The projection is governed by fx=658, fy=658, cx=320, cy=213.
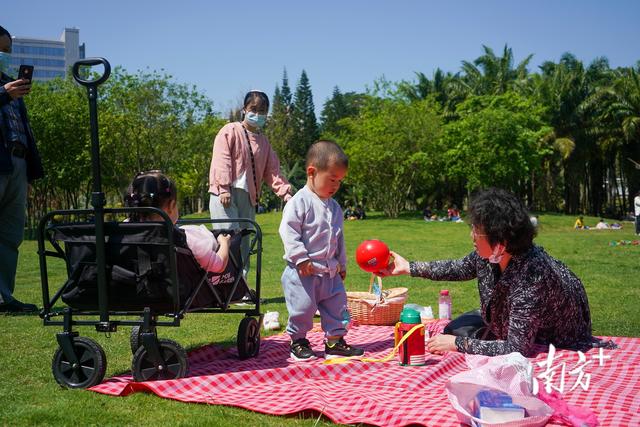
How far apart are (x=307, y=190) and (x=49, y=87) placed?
36202 mm

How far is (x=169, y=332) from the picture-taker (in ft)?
20.4

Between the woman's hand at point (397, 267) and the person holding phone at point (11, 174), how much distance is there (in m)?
4.26

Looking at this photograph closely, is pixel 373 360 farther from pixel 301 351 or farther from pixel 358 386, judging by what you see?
pixel 358 386

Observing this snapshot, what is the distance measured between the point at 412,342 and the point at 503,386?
1.29 metres

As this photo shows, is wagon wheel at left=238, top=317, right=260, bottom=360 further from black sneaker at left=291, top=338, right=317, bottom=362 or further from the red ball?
the red ball

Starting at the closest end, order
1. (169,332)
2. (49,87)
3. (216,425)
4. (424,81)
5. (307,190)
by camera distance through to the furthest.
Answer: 1. (216,425)
2. (307,190)
3. (169,332)
4. (49,87)
5. (424,81)

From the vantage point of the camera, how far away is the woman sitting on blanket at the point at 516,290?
4.28 m

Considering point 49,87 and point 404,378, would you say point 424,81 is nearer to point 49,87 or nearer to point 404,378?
point 49,87

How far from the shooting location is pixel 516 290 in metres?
4.30

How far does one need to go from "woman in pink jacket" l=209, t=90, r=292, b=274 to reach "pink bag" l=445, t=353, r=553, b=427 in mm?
4336

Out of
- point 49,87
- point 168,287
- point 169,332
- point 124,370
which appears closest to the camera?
point 168,287

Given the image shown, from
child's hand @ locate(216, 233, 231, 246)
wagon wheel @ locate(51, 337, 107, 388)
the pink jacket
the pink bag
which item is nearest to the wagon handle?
child's hand @ locate(216, 233, 231, 246)

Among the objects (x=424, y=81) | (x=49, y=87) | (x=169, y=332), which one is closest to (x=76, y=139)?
(x=49, y=87)

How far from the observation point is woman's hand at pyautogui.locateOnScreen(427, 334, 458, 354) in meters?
4.70
